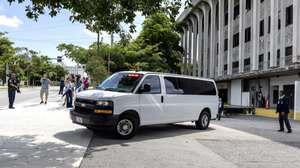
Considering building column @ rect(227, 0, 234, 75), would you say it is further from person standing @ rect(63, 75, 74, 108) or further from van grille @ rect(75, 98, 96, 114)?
van grille @ rect(75, 98, 96, 114)

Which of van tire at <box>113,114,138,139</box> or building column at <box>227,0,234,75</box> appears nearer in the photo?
van tire at <box>113,114,138,139</box>

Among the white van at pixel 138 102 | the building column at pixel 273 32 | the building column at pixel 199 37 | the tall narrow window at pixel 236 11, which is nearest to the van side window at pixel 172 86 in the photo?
the white van at pixel 138 102

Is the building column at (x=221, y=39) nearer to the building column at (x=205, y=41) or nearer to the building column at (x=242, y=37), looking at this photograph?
the building column at (x=242, y=37)

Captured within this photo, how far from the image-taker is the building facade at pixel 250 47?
109 feet

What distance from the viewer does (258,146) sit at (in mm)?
12242

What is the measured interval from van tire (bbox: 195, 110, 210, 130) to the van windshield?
3.63m

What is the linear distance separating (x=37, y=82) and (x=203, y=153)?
12037 centimetres

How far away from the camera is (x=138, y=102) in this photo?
41.0 ft

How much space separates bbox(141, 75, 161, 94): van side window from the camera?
13094mm

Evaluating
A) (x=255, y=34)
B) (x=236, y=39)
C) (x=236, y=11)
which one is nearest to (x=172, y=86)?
(x=255, y=34)

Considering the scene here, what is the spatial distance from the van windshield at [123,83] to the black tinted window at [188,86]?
1306 millimetres

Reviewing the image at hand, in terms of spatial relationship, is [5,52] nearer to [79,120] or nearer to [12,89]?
[12,89]

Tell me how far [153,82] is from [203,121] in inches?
130

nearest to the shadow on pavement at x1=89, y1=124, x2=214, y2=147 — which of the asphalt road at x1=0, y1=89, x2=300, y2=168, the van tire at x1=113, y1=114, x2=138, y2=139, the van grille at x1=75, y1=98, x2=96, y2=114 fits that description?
the asphalt road at x1=0, y1=89, x2=300, y2=168
